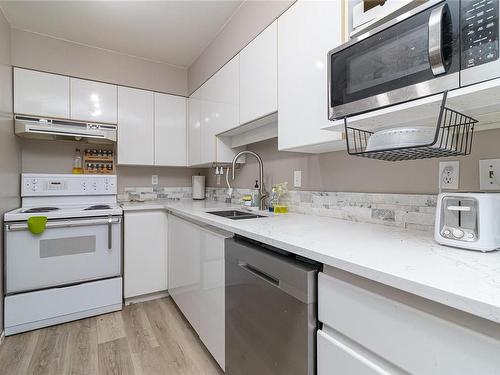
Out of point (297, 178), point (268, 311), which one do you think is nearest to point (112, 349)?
point (268, 311)

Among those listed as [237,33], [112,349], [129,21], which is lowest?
[112,349]

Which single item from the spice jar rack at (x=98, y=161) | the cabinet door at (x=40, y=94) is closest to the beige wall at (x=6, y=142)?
the cabinet door at (x=40, y=94)

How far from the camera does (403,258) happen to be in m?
0.72

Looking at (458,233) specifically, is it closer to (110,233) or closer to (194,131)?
(110,233)

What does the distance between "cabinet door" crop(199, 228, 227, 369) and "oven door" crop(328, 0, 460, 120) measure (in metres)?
0.89

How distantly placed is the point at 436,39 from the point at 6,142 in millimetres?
2652

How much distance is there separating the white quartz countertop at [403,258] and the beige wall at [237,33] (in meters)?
1.27

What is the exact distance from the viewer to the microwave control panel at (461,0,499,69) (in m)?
0.63

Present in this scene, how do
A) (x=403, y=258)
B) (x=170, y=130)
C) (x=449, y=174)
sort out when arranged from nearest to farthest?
(x=403, y=258), (x=449, y=174), (x=170, y=130)

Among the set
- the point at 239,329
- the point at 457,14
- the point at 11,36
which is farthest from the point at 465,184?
the point at 11,36

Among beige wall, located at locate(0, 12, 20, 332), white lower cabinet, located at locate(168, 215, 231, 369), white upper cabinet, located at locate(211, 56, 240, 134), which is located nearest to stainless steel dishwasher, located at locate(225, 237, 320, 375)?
white lower cabinet, located at locate(168, 215, 231, 369)

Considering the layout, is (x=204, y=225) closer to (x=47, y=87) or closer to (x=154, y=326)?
(x=154, y=326)

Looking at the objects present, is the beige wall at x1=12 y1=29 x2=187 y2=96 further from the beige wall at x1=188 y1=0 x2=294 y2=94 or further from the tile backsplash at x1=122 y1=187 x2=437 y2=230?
the tile backsplash at x1=122 y1=187 x2=437 y2=230

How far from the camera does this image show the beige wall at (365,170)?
3.21 feet
